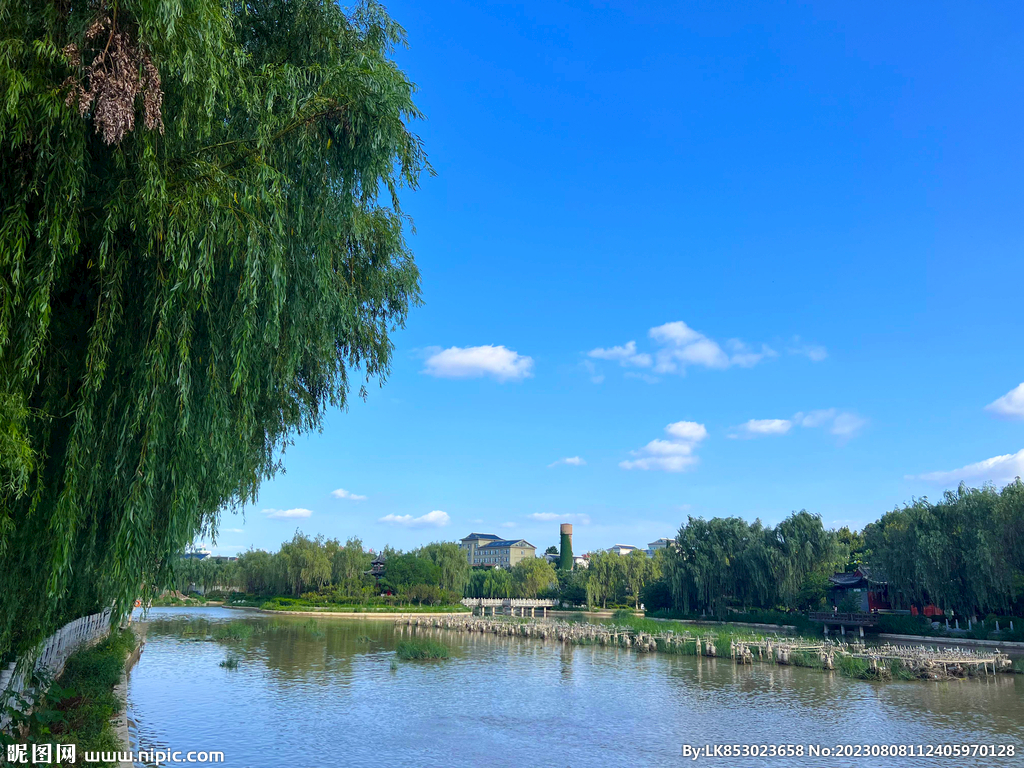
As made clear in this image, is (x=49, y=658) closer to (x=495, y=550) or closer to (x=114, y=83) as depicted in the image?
(x=114, y=83)

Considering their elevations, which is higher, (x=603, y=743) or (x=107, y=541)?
(x=107, y=541)

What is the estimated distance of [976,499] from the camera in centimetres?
3619

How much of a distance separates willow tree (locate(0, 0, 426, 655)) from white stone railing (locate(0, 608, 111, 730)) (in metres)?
0.72

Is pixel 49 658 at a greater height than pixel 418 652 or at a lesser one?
greater

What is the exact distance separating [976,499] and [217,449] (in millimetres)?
41532

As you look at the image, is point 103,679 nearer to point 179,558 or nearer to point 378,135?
point 179,558

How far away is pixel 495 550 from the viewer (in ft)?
512

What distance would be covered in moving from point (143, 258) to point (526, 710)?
51.6 feet

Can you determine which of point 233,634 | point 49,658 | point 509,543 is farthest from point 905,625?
point 509,543

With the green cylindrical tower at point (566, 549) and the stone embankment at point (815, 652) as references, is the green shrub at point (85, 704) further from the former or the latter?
the green cylindrical tower at point (566, 549)

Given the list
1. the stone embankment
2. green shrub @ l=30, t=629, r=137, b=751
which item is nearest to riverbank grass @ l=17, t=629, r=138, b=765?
green shrub @ l=30, t=629, r=137, b=751

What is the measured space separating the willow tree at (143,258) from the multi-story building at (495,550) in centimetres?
14631

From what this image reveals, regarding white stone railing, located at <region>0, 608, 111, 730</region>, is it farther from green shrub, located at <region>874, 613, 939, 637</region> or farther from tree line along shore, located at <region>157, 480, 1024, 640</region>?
green shrub, located at <region>874, 613, 939, 637</region>

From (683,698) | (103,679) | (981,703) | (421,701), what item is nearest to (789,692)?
(683,698)
